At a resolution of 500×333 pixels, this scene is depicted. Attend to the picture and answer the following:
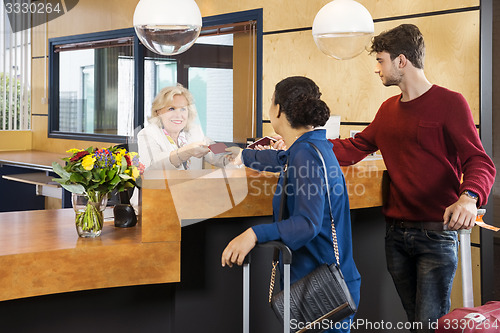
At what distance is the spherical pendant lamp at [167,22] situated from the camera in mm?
2555

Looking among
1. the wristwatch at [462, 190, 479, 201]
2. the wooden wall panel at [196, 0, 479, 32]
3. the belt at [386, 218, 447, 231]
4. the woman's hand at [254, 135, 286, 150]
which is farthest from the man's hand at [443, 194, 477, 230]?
the wooden wall panel at [196, 0, 479, 32]

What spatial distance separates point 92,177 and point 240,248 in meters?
0.68

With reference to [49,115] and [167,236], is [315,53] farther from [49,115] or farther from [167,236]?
[49,115]

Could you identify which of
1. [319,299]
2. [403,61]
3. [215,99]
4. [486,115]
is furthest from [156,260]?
[215,99]

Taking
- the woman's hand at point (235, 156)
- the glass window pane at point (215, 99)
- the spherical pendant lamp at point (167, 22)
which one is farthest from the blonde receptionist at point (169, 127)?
the glass window pane at point (215, 99)

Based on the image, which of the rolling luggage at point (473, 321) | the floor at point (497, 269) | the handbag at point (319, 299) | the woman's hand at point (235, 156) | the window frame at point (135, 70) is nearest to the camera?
the rolling luggage at point (473, 321)

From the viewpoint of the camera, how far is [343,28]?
2.88 metres

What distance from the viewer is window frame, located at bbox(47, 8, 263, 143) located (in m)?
4.95

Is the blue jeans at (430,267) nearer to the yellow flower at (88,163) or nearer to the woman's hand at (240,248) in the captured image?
the woman's hand at (240,248)

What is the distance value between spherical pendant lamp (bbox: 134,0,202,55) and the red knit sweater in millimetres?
983

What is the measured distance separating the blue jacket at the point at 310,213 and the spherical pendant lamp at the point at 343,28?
Result: 1022 millimetres

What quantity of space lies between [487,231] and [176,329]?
2001 millimetres

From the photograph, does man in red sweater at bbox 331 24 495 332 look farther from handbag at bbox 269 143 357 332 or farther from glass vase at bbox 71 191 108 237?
glass vase at bbox 71 191 108 237

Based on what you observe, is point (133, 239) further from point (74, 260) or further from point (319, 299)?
point (319, 299)
